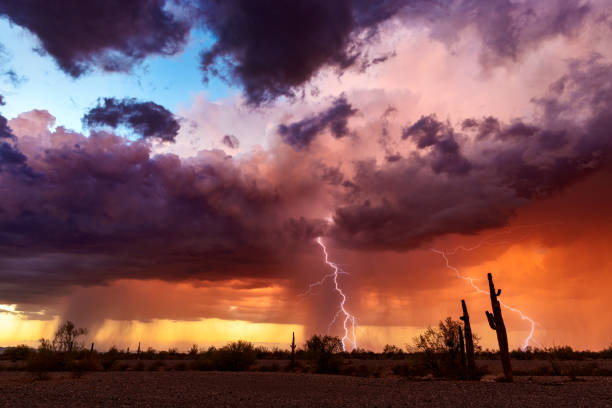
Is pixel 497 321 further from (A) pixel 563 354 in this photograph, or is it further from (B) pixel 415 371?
(A) pixel 563 354

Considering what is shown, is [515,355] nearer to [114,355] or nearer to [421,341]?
[421,341]

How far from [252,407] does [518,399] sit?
39.1ft

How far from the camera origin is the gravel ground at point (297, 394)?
59.7 feet

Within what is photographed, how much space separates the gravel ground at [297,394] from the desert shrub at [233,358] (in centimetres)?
1383

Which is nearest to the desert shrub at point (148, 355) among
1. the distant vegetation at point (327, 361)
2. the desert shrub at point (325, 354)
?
the distant vegetation at point (327, 361)

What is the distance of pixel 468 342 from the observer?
3023 centimetres

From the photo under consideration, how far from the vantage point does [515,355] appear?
179 ft

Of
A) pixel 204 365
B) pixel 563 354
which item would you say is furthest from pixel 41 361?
pixel 563 354

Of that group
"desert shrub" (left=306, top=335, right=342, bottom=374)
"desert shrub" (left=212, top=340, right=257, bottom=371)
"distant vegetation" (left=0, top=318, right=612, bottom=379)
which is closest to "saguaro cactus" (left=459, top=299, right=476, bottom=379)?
"distant vegetation" (left=0, top=318, right=612, bottom=379)

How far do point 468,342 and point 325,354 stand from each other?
48.3ft

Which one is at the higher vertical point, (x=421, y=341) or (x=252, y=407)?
(x=421, y=341)

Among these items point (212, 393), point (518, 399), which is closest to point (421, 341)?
point (518, 399)

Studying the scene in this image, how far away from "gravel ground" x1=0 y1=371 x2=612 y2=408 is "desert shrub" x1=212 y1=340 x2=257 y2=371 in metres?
13.8

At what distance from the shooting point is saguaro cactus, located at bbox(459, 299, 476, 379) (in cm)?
2972
